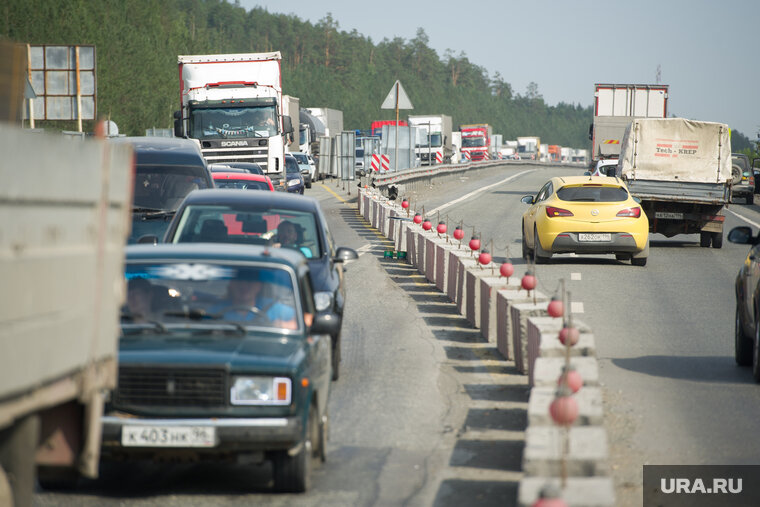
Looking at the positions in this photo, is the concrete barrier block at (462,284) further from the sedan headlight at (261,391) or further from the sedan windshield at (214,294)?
the sedan headlight at (261,391)

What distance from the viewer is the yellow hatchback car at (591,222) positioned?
2070 cm

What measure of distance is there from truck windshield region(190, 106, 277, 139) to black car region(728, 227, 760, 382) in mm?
22741

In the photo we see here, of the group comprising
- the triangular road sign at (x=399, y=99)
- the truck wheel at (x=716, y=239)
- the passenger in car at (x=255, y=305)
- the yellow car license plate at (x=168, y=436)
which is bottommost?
the truck wheel at (x=716, y=239)

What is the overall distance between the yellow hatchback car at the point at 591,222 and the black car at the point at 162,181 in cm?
672

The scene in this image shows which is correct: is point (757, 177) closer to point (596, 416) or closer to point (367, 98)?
point (596, 416)

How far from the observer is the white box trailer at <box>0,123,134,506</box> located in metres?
4.01

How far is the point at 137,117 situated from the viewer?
297ft

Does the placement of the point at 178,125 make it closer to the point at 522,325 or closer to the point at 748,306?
the point at 522,325

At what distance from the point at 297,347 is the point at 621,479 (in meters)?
2.22

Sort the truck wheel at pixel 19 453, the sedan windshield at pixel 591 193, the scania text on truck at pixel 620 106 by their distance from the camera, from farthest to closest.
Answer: the scania text on truck at pixel 620 106, the sedan windshield at pixel 591 193, the truck wheel at pixel 19 453

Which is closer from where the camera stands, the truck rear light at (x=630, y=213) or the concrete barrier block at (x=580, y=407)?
the concrete barrier block at (x=580, y=407)

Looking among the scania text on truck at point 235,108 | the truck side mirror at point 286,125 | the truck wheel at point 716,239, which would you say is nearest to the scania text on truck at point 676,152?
the truck wheel at point 716,239

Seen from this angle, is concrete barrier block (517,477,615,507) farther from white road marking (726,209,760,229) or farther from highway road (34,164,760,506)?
white road marking (726,209,760,229)

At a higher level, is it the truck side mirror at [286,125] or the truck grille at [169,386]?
the truck side mirror at [286,125]
